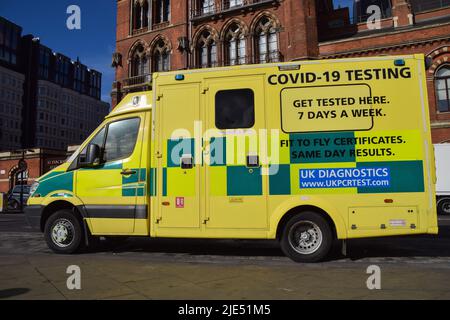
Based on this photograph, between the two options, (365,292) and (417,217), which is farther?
(417,217)

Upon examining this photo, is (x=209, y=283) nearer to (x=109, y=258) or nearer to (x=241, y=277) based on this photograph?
(x=241, y=277)

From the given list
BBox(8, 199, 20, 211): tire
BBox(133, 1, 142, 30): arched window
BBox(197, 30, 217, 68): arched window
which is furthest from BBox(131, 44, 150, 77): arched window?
BBox(8, 199, 20, 211): tire

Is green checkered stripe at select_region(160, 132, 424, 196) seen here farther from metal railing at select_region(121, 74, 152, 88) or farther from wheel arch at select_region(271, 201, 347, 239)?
metal railing at select_region(121, 74, 152, 88)

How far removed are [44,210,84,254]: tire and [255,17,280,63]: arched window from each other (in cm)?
2208

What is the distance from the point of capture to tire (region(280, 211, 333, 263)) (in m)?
5.81

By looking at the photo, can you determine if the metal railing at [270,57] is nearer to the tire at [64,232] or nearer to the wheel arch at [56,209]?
the wheel arch at [56,209]

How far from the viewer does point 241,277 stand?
4.92m

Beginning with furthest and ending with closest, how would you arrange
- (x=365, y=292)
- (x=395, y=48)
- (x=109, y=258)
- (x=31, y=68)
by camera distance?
(x=31, y=68), (x=395, y=48), (x=109, y=258), (x=365, y=292)

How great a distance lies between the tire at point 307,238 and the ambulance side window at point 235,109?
5.81ft

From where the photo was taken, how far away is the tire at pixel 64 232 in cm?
688

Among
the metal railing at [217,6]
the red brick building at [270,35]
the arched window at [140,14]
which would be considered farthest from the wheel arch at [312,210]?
the arched window at [140,14]

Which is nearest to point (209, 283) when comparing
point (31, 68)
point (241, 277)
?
point (241, 277)

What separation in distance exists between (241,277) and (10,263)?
3.87 meters

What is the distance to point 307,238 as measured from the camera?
5953 millimetres
